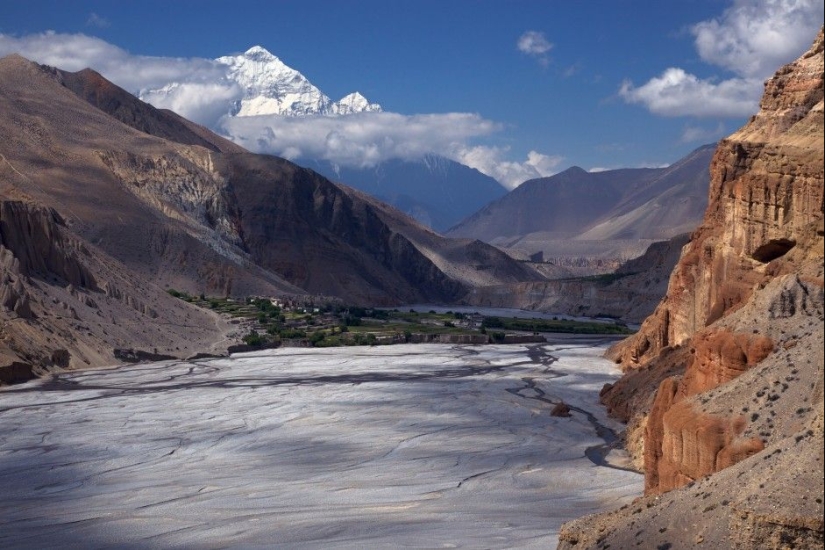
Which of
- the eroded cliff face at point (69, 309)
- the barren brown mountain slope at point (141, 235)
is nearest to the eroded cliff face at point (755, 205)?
the eroded cliff face at point (69, 309)

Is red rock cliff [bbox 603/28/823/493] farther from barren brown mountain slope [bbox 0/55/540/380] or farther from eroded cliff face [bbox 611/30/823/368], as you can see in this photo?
barren brown mountain slope [bbox 0/55/540/380]

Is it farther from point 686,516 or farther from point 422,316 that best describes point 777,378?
point 422,316

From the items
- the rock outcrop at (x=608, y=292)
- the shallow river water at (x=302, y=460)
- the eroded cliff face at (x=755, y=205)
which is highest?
the eroded cliff face at (x=755, y=205)

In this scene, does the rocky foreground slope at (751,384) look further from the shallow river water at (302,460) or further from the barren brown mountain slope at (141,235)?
the barren brown mountain slope at (141,235)

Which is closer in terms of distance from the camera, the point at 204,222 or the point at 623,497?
the point at 623,497

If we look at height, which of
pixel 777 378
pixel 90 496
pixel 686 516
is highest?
pixel 777 378

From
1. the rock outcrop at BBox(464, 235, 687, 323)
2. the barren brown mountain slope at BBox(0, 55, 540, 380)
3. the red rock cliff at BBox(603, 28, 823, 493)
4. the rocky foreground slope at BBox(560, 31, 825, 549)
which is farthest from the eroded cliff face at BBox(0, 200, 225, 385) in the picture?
the rock outcrop at BBox(464, 235, 687, 323)

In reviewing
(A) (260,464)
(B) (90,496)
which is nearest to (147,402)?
(A) (260,464)
